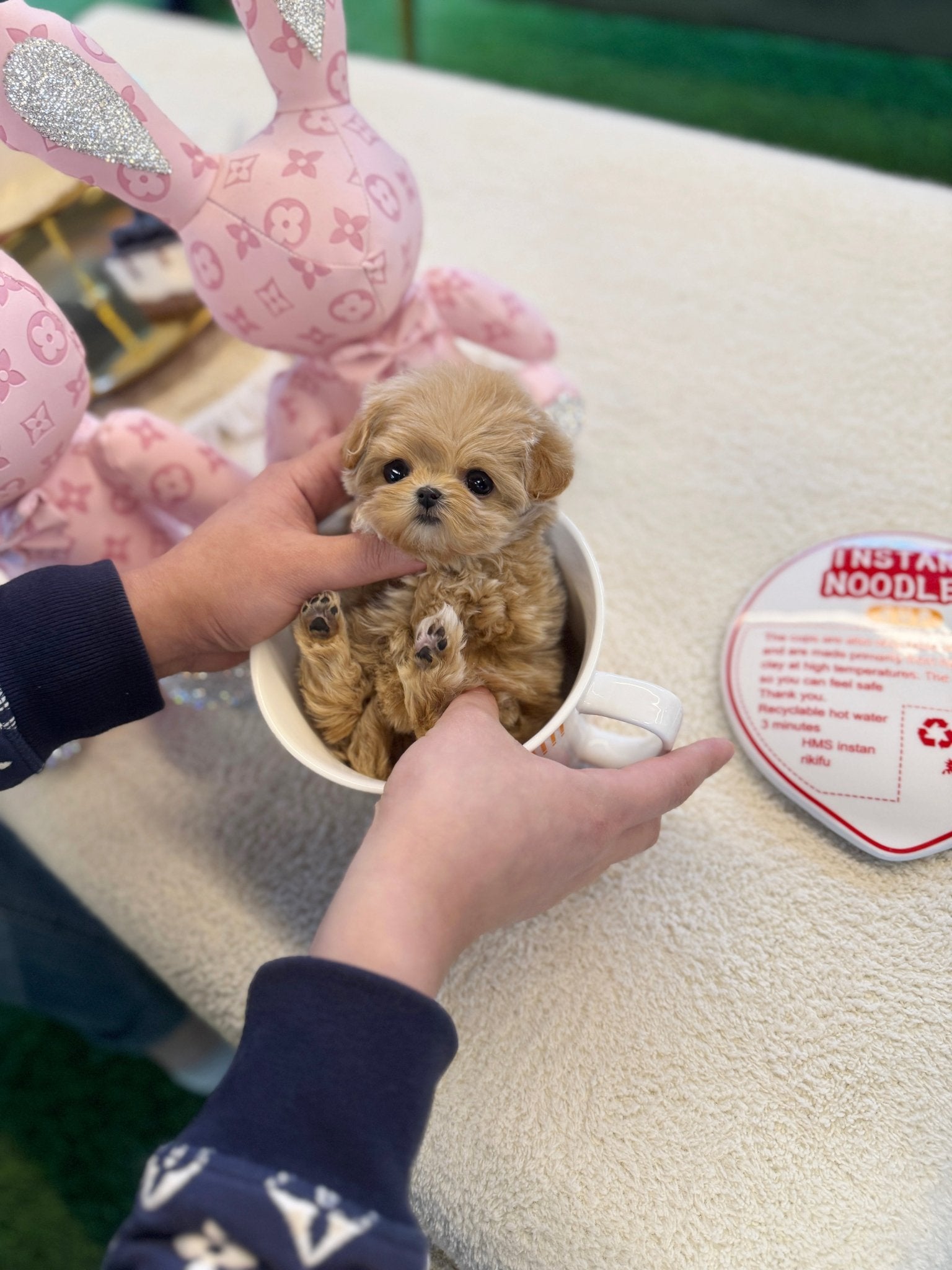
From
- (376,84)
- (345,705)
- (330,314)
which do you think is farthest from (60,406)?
(376,84)

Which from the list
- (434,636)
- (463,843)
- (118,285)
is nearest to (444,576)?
(434,636)

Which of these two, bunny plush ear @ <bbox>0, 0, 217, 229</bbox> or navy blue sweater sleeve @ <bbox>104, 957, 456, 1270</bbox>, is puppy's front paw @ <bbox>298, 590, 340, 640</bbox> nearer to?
navy blue sweater sleeve @ <bbox>104, 957, 456, 1270</bbox>

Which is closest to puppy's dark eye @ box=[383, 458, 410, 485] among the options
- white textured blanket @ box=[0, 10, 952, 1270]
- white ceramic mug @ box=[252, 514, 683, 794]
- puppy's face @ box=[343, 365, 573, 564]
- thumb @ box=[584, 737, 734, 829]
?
puppy's face @ box=[343, 365, 573, 564]

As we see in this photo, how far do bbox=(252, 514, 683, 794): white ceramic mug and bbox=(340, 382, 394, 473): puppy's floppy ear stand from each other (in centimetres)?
13

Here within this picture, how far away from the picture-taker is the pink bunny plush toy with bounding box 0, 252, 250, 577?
0.67m

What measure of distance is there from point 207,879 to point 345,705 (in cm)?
28

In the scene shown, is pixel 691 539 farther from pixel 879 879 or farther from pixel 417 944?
pixel 417 944

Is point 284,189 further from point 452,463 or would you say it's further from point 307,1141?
point 307,1141

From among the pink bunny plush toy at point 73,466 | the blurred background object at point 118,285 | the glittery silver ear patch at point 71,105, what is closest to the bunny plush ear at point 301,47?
the glittery silver ear patch at point 71,105

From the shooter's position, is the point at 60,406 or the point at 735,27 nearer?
the point at 60,406

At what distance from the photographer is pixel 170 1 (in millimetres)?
2232

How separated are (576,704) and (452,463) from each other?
168mm

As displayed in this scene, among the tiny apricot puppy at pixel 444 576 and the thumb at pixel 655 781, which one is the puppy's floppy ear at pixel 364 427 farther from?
the thumb at pixel 655 781

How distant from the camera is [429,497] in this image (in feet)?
1.84
